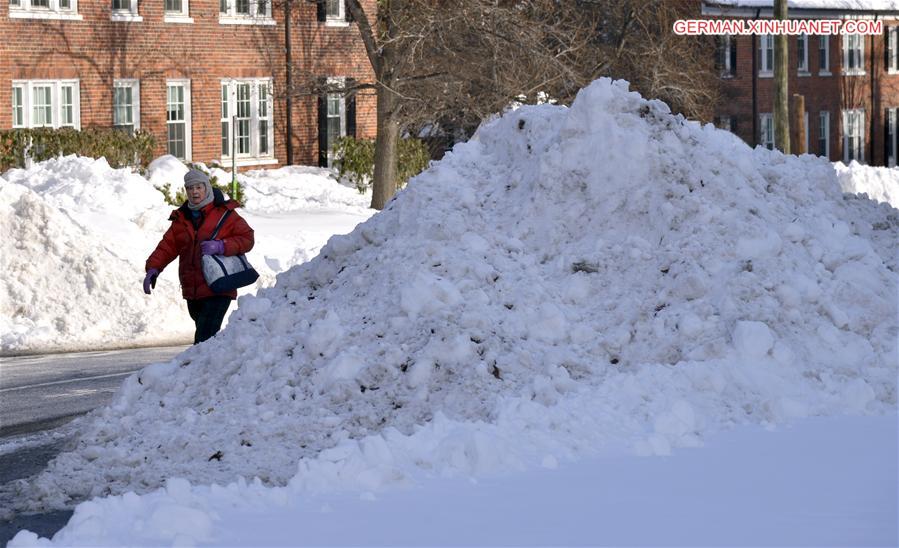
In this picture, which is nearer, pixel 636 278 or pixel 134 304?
pixel 636 278

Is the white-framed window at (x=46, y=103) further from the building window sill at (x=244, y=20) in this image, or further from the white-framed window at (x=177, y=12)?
the building window sill at (x=244, y=20)

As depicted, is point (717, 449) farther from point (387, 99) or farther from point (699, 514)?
point (387, 99)

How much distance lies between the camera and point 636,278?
402 inches

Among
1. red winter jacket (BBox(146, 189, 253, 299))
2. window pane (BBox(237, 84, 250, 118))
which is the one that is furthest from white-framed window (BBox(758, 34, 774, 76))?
red winter jacket (BBox(146, 189, 253, 299))

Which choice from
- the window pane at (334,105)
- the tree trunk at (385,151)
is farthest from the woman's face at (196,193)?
the window pane at (334,105)

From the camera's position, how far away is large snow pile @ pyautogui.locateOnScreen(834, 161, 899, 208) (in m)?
34.2

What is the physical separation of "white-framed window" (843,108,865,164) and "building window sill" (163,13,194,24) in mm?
30569

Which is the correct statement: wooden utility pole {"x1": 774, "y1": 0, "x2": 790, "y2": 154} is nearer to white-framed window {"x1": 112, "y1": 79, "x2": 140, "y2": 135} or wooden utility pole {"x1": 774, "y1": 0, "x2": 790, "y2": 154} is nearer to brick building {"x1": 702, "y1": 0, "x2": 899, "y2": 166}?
white-framed window {"x1": 112, "y1": 79, "x2": 140, "y2": 135}

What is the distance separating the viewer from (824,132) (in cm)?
5734

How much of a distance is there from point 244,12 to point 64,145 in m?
7.55

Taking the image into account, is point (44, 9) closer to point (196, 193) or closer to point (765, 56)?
point (196, 193)

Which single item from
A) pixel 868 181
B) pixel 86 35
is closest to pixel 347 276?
pixel 86 35

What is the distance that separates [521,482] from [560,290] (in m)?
2.45

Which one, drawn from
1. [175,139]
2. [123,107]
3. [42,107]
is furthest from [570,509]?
[175,139]
